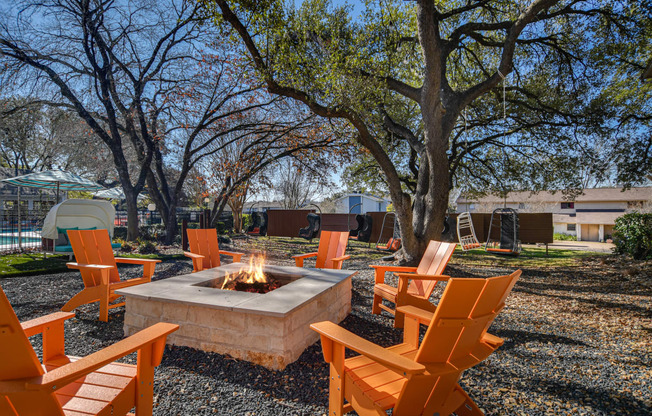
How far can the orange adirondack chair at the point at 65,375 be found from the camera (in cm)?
114

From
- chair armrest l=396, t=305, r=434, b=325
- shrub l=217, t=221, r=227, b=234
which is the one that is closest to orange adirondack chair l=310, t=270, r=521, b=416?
chair armrest l=396, t=305, r=434, b=325

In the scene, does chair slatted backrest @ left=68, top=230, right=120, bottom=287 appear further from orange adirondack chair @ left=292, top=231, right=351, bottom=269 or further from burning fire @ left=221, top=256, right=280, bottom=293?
orange adirondack chair @ left=292, top=231, right=351, bottom=269

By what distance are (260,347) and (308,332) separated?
0.49m

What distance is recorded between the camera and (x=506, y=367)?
2.57 metres

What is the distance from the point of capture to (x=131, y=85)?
1145 cm

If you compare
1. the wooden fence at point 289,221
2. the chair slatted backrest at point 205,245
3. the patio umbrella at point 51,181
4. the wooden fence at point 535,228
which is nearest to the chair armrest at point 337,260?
the chair slatted backrest at point 205,245

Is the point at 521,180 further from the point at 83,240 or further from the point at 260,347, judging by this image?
the point at 83,240

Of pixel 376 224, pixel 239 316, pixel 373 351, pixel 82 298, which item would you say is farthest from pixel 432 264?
pixel 376 224

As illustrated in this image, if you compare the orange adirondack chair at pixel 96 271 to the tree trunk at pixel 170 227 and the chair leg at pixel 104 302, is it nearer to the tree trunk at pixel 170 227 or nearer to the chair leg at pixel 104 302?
the chair leg at pixel 104 302

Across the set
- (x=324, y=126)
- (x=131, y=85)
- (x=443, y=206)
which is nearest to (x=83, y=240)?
(x=443, y=206)

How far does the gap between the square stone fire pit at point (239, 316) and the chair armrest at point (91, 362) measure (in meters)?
0.93

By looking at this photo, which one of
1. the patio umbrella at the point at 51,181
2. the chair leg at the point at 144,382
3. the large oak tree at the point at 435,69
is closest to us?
the chair leg at the point at 144,382

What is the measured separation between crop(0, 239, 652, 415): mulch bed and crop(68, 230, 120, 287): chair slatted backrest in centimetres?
47

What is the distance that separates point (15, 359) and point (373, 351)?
1.42 metres
